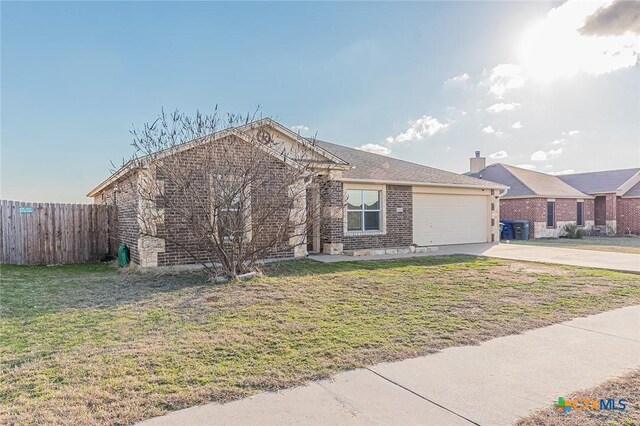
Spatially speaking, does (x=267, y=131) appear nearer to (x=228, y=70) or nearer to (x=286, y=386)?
(x=228, y=70)

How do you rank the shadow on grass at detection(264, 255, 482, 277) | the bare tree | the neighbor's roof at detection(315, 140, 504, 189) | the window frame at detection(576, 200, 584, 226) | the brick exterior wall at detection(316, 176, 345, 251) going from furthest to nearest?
the window frame at detection(576, 200, 584, 226), the neighbor's roof at detection(315, 140, 504, 189), the brick exterior wall at detection(316, 176, 345, 251), the shadow on grass at detection(264, 255, 482, 277), the bare tree

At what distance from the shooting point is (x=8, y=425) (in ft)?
9.43

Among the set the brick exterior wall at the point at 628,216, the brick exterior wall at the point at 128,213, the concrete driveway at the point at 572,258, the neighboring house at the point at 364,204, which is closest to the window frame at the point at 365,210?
the neighboring house at the point at 364,204

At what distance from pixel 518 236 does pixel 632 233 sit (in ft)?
36.6

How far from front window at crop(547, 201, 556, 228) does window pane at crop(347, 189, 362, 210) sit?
16268 mm

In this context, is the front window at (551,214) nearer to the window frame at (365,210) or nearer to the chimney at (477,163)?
the chimney at (477,163)

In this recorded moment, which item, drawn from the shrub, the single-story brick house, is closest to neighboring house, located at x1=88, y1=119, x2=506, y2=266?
the single-story brick house

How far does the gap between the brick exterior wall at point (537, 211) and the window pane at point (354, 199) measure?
14.4 meters

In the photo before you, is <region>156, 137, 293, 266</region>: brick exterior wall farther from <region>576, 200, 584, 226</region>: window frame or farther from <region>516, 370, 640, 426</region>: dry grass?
<region>576, 200, 584, 226</region>: window frame

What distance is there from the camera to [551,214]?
24297 millimetres

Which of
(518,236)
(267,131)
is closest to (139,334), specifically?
(267,131)

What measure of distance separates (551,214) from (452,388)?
2492 cm

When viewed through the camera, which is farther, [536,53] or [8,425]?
[536,53]

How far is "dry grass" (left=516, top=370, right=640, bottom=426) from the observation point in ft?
9.82
